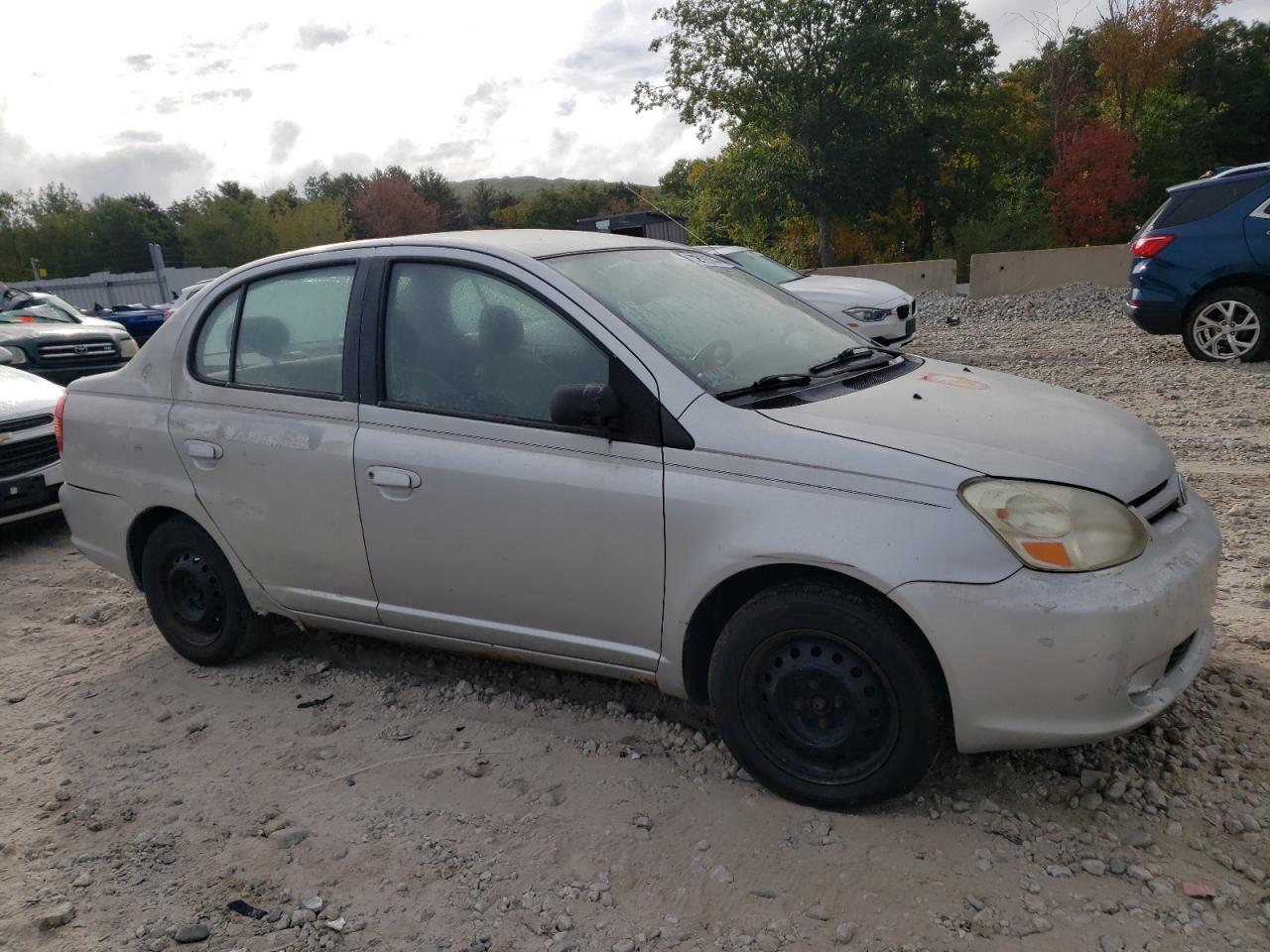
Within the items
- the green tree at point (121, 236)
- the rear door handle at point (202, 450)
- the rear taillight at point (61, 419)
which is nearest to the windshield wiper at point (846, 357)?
the rear door handle at point (202, 450)

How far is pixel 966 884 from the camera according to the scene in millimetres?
2729

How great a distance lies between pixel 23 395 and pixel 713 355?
6099 millimetres

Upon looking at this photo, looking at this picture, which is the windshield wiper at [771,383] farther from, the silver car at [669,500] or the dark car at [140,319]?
the dark car at [140,319]

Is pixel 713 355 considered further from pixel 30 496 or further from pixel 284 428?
pixel 30 496

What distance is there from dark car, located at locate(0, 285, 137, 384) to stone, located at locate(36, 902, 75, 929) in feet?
29.6

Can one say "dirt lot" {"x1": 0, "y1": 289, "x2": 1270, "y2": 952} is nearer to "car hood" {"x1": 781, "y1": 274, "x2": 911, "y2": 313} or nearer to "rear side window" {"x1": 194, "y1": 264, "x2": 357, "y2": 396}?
"rear side window" {"x1": 194, "y1": 264, "x2": 357, "y2": 396}

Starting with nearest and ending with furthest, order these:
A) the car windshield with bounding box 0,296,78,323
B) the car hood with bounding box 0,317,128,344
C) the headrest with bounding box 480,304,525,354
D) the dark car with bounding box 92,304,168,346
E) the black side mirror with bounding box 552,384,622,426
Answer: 1. the black side mirror with bounding box 552,384,622,426
2. the headrest with bounding box 480,304,525,354
3. the car hood with bounding box 0,317,128,344
4. the car windshield with bounding box 0,296,78,323
5. the dark car with bounding box 92,304,168,346

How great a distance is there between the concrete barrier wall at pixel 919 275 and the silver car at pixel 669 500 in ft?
52.5

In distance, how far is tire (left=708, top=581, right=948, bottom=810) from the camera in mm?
2852

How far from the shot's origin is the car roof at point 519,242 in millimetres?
3711

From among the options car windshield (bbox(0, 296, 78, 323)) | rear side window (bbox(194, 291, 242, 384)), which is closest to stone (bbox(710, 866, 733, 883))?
rear side window (bbox(194, 291, 242, 384))

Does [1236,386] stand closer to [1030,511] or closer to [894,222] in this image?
[1030,511]

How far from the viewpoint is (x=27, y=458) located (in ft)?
22.8

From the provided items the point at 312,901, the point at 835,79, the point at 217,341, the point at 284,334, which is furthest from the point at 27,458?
the point at 835,79
